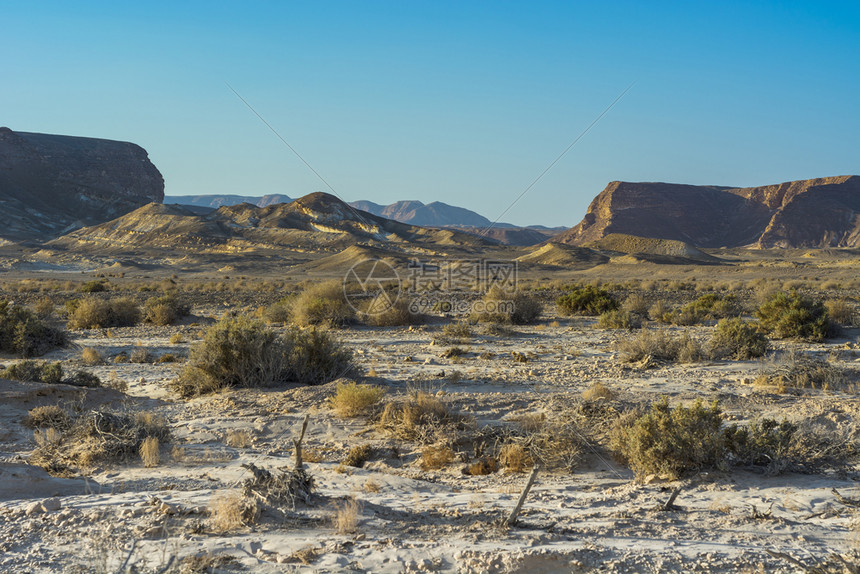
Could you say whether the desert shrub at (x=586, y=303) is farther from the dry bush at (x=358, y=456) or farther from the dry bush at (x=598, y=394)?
the dry bush at (x=358, y=456)

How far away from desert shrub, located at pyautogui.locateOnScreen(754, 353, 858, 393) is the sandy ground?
0.34m

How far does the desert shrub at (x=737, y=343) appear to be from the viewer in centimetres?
1229

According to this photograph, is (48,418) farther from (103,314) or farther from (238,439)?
(103,314)

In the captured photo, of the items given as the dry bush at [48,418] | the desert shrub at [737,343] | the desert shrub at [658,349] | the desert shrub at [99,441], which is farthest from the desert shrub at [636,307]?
the dry bush at [48,418]

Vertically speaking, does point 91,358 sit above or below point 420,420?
below

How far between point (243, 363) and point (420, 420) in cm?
379

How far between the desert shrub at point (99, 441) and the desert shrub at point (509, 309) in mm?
12913

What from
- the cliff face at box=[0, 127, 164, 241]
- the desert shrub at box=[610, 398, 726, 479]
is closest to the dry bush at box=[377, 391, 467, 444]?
the desert shrub at box=[610, 398, 726, 479]

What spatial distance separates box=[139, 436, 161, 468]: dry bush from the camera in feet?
21.6

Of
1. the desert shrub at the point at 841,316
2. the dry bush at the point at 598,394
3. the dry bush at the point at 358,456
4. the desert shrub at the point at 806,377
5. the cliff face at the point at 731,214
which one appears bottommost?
the dry bush at the point at 358,456

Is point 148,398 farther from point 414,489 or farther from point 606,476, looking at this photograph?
point 606,476

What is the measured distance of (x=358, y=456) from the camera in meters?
6.92

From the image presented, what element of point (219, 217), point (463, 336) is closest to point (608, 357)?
point (463, 336)

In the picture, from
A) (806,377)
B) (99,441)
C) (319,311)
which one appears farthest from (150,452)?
(319,311)
